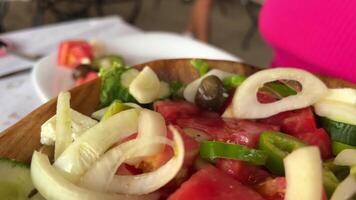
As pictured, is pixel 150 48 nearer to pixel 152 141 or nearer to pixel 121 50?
pixel 121 50

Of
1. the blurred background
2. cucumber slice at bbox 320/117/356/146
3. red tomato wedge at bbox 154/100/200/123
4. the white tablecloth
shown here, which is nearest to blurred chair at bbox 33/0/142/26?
the blurred background

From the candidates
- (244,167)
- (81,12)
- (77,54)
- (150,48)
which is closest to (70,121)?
(244,167)

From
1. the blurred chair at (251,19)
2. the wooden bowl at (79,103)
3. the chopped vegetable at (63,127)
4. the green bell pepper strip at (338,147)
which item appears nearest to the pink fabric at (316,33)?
the wooden bowl at (79,103)

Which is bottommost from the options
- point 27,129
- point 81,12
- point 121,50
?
point 81,12

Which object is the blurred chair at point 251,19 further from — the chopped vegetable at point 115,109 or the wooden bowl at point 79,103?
the chopped vegetable at point 115,109

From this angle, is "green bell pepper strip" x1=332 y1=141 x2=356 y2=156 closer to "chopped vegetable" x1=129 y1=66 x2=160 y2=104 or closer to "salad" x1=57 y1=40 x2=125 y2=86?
"chopped vegetable" x1=129 y1=66 x2=160 y2=104

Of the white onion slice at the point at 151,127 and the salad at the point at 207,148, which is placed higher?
the white onion slice at the point at 151,127

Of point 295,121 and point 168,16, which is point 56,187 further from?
point 168,16
